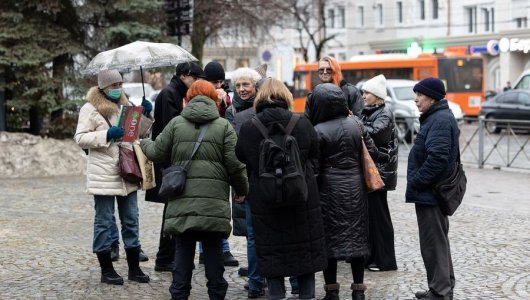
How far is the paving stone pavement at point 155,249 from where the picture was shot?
8992 millimetres

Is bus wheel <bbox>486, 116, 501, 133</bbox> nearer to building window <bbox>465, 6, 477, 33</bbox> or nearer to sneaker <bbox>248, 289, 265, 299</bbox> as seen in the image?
sneaker <bbox>248, 289, 265, 299</bbox>

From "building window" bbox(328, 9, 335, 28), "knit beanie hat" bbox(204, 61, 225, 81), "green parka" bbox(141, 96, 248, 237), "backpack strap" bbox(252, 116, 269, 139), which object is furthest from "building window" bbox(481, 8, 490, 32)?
"backpack strap" bbox(252, 116, 269, 139)

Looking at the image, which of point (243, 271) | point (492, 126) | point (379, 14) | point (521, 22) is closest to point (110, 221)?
point (243, 271)

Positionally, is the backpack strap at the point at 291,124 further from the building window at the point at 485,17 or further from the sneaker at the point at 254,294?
the building window at the point at 485,17

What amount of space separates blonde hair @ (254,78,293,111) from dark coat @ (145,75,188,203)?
208 cm

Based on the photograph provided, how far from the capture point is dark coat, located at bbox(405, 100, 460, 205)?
26.3 feet

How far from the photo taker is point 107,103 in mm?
9211

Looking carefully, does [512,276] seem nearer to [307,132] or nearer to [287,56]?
[307,132]

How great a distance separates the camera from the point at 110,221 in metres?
9.19

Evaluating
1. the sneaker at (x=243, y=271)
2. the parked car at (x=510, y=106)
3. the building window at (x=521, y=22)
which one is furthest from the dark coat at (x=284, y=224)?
the building window at (x=521, y=22)

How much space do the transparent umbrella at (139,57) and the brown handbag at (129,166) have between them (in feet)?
4.19

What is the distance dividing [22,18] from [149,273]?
11337 mm

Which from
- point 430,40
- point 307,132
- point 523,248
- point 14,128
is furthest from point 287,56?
point 307,132

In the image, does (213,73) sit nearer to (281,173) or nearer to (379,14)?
(281,173)
